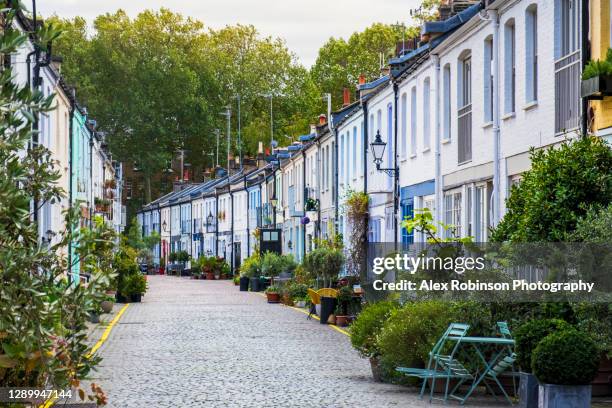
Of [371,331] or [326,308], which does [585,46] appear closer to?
[371,331]

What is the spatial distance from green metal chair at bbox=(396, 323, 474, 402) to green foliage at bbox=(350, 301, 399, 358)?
1.95 meters

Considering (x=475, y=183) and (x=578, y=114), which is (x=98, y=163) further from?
(x=578, y=114)

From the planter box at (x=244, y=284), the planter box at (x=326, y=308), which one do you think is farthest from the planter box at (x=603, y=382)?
the planter box at (x=244, y=284)

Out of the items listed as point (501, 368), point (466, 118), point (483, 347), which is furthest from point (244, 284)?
point (501, 368)

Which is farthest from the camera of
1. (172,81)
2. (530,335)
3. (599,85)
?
(172,81)

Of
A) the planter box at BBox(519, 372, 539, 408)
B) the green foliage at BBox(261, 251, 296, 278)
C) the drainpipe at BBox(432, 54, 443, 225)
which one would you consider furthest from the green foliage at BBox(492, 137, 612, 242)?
the green foliage at BBox(261, 251, 296, 278)

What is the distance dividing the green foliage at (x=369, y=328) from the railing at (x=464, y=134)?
721 cm

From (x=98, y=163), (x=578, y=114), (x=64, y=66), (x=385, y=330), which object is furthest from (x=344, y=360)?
(x=64, y=66)

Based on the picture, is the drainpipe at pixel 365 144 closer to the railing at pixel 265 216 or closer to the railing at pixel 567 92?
the railing at pixel 567 92

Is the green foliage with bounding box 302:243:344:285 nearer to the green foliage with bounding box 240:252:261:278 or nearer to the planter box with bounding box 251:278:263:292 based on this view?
the planter box with bounding box 251:278:263:292

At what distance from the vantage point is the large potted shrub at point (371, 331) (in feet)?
52.9

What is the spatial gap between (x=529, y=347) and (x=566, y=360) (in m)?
0.96

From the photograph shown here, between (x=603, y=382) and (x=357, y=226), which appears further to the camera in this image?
(x=357, y=226)

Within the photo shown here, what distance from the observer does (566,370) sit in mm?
11219
